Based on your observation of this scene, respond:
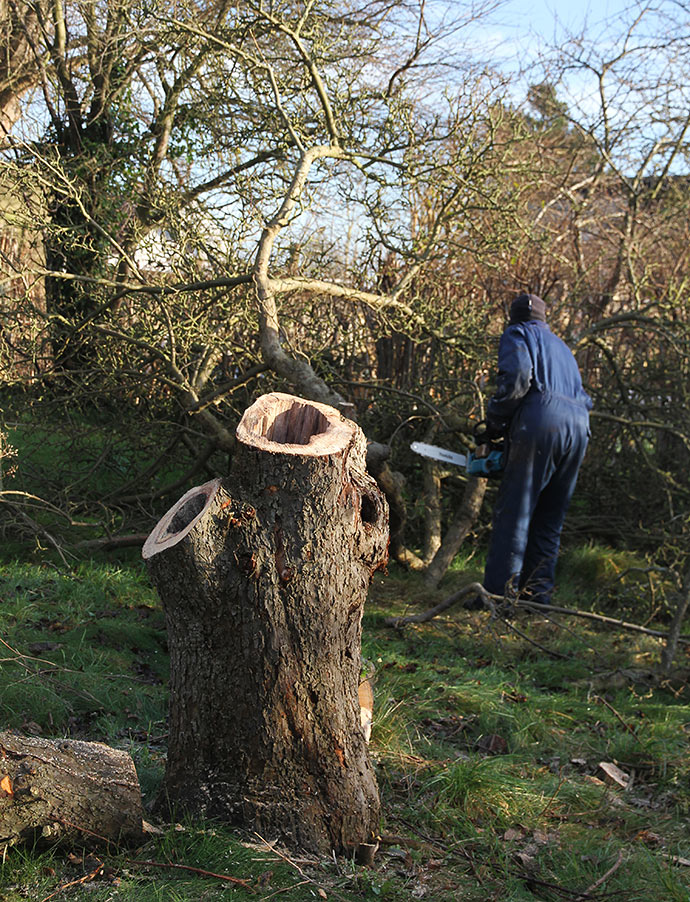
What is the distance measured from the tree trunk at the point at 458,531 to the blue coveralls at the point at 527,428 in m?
0.48

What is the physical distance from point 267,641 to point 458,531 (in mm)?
4207

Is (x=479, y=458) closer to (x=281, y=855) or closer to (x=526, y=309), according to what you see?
(x=526, y=309)

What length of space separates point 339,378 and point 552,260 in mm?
Result: 2858

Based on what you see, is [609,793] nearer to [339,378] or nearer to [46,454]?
[339,378]

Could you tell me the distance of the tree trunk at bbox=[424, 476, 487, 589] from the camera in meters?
6.43

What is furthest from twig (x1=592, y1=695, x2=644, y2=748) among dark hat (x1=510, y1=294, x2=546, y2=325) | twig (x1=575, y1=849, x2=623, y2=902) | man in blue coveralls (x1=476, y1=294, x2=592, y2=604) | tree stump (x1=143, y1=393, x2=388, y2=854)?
dark hat (x1=510, y1=294, x2=546, y2=325)

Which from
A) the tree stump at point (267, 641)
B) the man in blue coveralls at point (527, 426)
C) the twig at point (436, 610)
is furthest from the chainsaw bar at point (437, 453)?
the tree stump at point (267, 641)

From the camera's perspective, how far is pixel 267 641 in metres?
2.60

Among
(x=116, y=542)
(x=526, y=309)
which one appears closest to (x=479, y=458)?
(x=526, y=309)

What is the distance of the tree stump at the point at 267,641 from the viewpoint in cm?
259

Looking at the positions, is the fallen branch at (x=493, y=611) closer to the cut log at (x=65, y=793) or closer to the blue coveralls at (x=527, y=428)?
the blue coveralls at (x=527, y=428)

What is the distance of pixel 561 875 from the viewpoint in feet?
9.49

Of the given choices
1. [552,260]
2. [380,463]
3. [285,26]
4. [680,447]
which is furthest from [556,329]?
[285,26]

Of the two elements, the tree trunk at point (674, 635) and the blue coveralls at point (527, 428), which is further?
the blue coveralls at point (527, 428)
